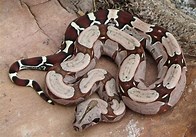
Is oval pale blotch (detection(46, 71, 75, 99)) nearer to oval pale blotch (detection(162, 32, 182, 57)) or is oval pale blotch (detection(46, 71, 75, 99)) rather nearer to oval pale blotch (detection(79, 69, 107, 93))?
oval pale blotch (detection(79, 69, 107, 93))

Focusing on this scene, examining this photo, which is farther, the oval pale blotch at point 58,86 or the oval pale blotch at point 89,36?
the oval pale blotch at point 89,36

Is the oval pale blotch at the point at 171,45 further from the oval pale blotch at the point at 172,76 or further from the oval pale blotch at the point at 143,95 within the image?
the oval pale blotch at the point at 143,95

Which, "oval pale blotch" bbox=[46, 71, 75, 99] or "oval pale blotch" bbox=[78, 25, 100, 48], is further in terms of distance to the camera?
"oval pale blotch" bbox=[78, 25, 100, 48]

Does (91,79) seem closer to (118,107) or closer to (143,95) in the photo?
(118,107)

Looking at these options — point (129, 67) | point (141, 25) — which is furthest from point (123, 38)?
point (129, 67)

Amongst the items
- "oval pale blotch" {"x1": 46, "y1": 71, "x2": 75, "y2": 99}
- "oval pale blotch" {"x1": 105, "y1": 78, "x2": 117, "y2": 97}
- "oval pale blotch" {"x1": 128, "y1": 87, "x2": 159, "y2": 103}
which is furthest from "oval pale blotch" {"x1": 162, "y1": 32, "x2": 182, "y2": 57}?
"oval pale blotch" {"x1": 46, "y1": 71, "x2": 75, "y2": 99}

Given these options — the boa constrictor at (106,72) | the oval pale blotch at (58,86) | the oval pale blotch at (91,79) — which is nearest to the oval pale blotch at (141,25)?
the boa constrictor at (106,72)

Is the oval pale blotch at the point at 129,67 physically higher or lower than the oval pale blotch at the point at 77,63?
higher

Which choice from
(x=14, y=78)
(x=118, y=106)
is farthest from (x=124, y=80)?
(x=14, y=78)
